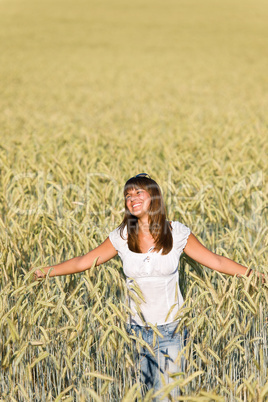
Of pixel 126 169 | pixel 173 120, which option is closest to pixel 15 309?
pixel 126 169

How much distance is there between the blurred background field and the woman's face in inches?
17.2

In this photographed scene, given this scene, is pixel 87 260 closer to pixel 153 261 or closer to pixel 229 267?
pixel 153 261

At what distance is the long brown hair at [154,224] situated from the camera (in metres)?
2.19

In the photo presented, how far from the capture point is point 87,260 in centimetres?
235

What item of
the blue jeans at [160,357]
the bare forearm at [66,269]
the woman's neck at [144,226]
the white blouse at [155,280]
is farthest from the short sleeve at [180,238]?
the bare forearm at [66,269]

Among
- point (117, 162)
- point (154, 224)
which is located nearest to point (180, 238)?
point (154, 224)

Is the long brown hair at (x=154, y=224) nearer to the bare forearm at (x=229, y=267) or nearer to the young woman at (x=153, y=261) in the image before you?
the young woman at (x=153, y=261)

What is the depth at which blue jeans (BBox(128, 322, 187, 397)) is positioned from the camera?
2.03 metres

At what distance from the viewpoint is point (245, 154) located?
6.07 meters

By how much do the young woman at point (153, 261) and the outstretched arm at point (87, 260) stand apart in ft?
0.16

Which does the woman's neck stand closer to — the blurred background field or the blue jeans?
Answer: the blurred background field

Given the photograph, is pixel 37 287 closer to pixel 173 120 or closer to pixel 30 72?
pixel 173 120

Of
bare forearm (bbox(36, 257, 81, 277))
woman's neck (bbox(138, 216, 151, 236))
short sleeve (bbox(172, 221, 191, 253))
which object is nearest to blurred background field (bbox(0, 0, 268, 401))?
bare forearm (bbox(36, 257, 81, 277))

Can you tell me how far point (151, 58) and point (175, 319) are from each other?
2232cm
